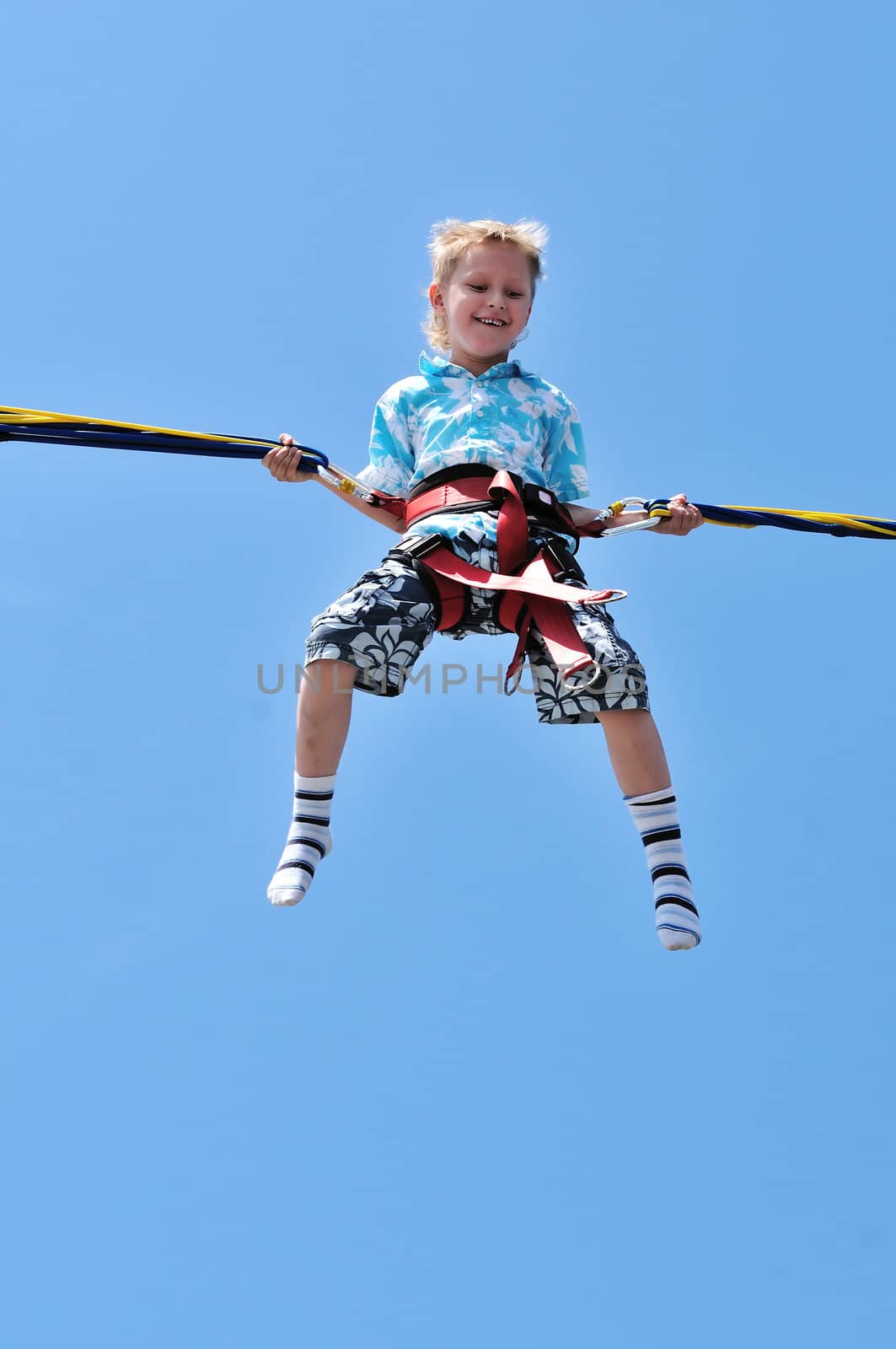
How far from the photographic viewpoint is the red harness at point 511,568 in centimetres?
522

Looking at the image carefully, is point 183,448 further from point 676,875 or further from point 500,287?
point 676,875

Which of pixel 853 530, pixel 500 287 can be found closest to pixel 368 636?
pixel 500 287

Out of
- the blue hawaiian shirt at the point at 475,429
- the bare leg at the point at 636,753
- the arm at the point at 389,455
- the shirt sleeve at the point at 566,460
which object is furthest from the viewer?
the shirt sleeve at the point at 566,460

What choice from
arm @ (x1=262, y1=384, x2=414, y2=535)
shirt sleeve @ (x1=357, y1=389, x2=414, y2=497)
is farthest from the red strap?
shirt sleeve @ (x1=357, y1=389, x2=414, y2=497)

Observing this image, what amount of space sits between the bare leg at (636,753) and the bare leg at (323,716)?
0.95 meters

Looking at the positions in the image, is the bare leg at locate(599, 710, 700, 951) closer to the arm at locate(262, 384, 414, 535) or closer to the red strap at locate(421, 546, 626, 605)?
the red strap at locate(421, 546, 626, 605)

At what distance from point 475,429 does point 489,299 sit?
0.57 metres

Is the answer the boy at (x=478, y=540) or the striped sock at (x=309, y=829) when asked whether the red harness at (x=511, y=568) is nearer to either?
the boy at (x=478, y=540)

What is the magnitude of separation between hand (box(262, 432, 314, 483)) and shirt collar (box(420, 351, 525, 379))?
78cm

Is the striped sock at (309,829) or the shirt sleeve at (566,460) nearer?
the striped sock at (309,829)

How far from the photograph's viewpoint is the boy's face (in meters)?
5.83

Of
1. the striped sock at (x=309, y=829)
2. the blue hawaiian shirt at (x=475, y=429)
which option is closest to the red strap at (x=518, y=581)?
the blue hawaiian shirt at (x=475, y=429)

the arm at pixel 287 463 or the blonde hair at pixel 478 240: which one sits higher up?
the blonde hair at pixel 478 240

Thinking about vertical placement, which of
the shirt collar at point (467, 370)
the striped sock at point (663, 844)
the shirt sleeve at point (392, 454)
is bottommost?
the striped sock at point (663, 844)
